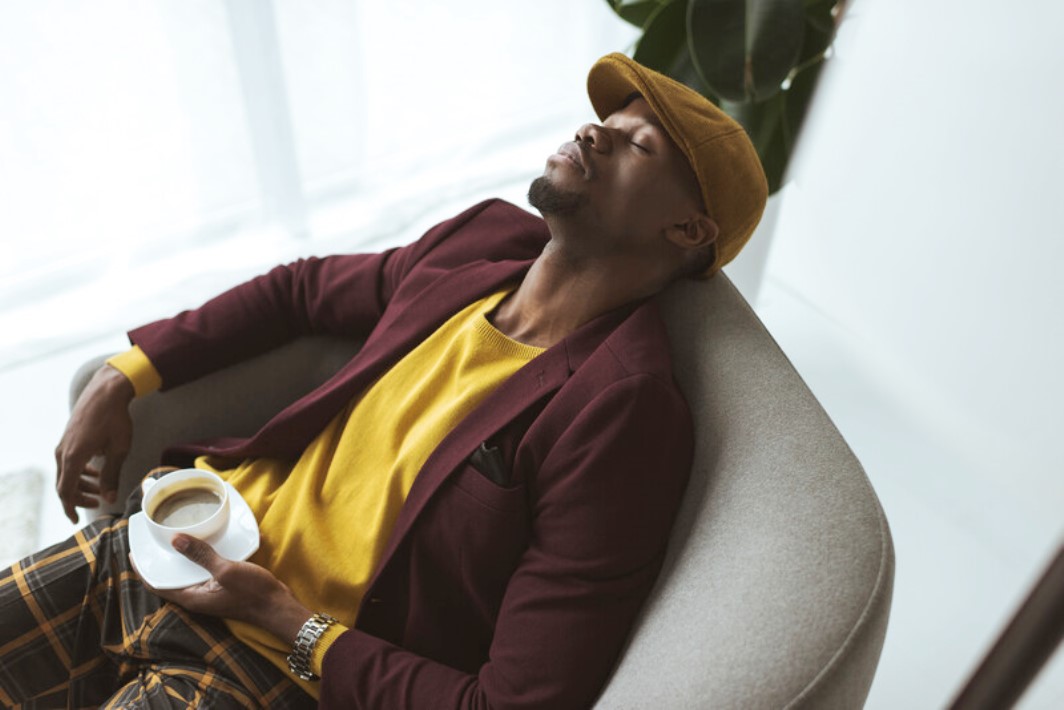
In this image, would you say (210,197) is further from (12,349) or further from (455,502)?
(455,502)

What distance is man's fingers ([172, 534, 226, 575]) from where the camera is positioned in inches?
43.6

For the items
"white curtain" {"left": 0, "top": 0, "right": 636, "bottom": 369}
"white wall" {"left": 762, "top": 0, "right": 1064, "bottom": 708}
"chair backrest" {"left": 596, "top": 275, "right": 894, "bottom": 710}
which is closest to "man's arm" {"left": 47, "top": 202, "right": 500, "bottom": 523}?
"chair backrest" {"left": 596, "top": 275, "right": 894, "bottom": 710}

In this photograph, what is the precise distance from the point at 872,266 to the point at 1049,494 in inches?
25.4

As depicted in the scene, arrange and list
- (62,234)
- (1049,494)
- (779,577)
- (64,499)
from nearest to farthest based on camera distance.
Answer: (779,577)
(64,499)
(1049,494)
(62,234)

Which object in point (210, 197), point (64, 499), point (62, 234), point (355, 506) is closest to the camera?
point (355, 506)

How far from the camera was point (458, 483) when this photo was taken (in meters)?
1.12

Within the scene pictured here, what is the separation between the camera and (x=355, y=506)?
1217 millimetres

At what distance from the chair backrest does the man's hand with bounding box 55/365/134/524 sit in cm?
83

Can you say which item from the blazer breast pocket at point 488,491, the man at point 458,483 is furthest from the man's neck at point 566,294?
the blazer breast pocket at point 488,491

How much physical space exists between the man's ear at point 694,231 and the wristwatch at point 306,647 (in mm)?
669

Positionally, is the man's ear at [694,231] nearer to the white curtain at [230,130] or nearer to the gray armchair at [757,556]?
the gray armchair at [757,556]

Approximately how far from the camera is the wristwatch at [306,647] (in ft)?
3.57

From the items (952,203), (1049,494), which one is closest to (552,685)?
(1049,494)

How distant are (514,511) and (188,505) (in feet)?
1.47
